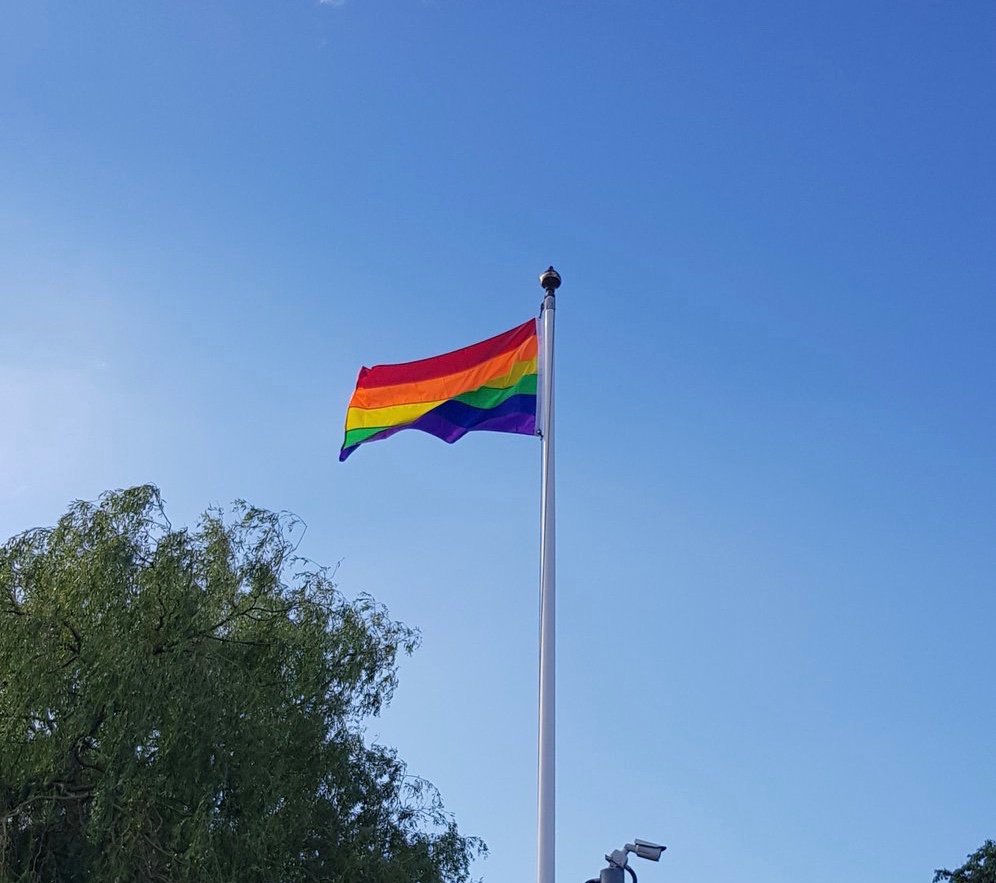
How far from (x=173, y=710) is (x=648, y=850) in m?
6.62

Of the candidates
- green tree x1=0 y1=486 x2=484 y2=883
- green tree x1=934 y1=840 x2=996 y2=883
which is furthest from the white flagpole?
green tree x1=934 y1=840 x2=996 y2=883

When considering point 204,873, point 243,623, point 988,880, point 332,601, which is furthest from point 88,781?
point 988,880

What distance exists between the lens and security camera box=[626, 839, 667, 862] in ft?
40.4

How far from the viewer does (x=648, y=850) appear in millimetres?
12352

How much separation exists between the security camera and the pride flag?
181 inches

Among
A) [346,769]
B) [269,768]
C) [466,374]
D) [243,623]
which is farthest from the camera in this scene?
[346,769]

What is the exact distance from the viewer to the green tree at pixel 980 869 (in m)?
37.3

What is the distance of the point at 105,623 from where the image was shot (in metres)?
15.9

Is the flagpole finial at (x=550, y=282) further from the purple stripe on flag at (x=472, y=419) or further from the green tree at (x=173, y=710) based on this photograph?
the green tree at (x=173, y=710)

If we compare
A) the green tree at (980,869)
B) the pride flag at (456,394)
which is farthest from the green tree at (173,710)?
the green tree at (980,869)

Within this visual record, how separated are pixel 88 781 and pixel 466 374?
24.0 ft

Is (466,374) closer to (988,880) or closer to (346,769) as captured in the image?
(346,769)

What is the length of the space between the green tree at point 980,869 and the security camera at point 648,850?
2960cm

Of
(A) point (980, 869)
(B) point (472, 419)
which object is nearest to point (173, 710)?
(B) point (472, 419)
